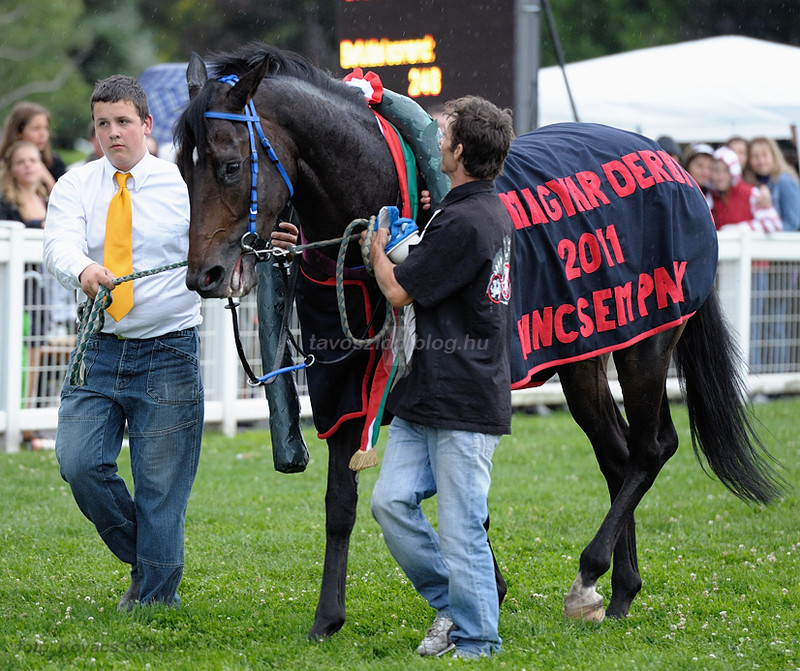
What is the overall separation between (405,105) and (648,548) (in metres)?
2.61

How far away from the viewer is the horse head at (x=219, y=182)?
3.40 meters

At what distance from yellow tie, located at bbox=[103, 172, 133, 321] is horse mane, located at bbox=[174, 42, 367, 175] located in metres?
0.56

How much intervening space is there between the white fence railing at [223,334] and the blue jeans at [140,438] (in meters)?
3.53

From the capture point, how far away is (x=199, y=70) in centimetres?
357

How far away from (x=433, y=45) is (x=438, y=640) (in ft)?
18.9

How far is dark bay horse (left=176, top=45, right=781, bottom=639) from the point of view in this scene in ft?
11.2

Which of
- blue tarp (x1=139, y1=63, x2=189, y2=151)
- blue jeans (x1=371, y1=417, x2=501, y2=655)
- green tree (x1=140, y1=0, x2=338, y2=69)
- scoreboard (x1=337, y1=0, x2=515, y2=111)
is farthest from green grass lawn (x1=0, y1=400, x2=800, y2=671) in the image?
green tree (x1=140, y1=0, x2=338, y2=69)

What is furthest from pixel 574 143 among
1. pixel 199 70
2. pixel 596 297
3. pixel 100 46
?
pixel 100 46

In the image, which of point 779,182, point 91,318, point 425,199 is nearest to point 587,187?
point 425,199

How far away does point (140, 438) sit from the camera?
405 centimetres

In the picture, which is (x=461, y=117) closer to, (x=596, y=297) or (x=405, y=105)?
(x=405, y=105)

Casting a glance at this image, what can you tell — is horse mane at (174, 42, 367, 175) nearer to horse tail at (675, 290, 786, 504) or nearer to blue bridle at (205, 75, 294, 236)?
blue bridle at (205, 75, 294, 236)

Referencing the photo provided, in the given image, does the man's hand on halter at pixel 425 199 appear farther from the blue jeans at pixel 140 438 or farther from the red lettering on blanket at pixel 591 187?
the blue jeans at pixel 140 438

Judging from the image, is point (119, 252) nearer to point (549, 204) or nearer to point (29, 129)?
point (549, 204)
